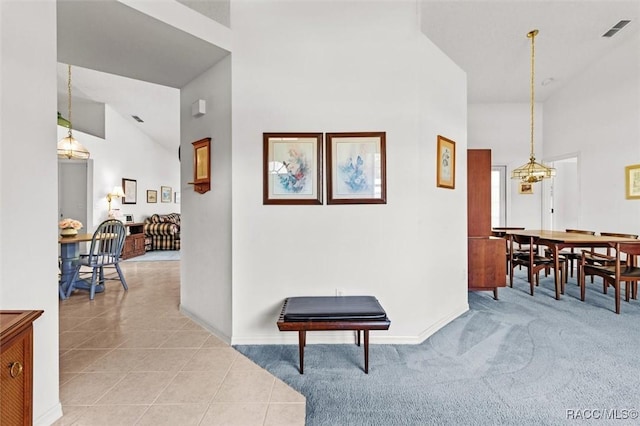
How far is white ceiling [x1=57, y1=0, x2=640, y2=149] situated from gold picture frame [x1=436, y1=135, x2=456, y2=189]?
119 cm

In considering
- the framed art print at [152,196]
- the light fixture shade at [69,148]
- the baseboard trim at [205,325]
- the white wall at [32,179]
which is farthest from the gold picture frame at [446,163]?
the framed art print at [152,196]

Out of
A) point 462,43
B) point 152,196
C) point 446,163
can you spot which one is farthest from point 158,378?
point 152,196

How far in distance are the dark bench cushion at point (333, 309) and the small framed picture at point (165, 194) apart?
8.52 metres

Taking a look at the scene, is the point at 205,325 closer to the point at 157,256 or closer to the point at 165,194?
the point at 157,256

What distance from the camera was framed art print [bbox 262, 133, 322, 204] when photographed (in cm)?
261

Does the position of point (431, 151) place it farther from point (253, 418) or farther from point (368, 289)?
point (253, 418)

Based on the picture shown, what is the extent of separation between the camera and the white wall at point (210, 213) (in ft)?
8.87

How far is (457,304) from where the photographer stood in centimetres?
324

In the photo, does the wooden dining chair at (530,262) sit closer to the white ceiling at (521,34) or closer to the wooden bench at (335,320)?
the white ceiling at (521,34)

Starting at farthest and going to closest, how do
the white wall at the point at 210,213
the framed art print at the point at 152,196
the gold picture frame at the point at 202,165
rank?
the framed art print at the point at 152,196 < the gold picture frame at the point at 202,165 < the white wall at the point at 210,213

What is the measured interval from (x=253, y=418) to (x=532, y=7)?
4.63 metres

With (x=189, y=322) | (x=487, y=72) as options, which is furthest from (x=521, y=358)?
(x=487, y=72)

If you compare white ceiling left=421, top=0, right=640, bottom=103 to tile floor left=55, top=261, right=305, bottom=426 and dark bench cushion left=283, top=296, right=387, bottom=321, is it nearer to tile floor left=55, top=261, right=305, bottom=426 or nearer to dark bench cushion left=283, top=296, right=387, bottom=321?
dark bench cushion left=283, top=296, right=387, bottom=321

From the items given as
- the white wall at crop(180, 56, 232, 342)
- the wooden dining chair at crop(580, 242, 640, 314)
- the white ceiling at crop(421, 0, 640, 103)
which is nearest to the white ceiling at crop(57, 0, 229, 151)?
the white wall at crop(180, 56, 232, 342)
